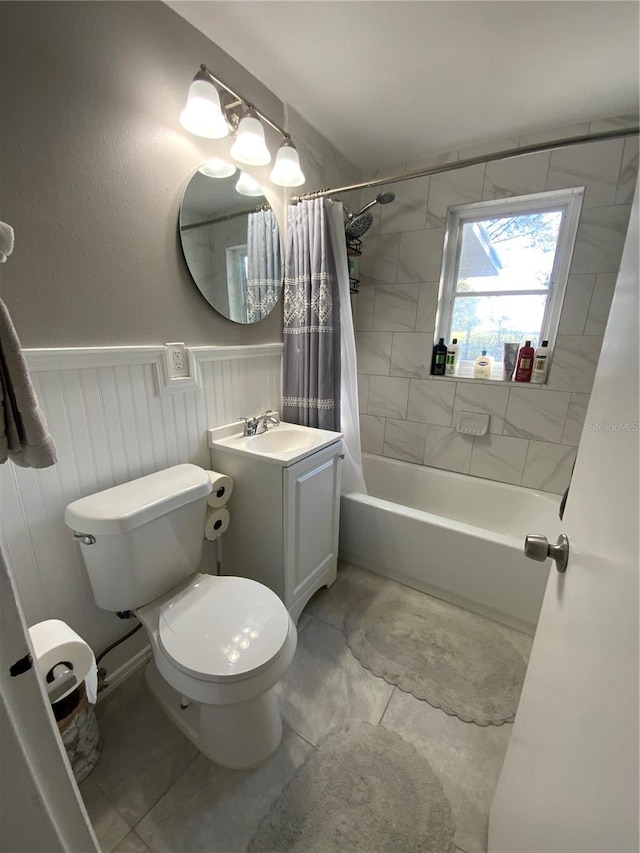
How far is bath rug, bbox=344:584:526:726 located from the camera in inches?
49.8

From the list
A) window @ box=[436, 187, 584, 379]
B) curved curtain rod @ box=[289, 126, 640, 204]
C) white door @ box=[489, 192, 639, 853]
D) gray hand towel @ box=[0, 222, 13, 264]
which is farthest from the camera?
window @ box=[436, 187, 584, 379]

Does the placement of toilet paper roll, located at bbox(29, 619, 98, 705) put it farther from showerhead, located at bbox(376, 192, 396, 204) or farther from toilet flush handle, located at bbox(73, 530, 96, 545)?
showerhead, located at bbox(376, 192, 396, 204)

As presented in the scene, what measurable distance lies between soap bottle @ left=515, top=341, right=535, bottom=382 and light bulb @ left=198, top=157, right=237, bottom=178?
1775 mm

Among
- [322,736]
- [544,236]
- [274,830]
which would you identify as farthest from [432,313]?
[274,830]

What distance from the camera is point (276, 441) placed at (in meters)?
1.68

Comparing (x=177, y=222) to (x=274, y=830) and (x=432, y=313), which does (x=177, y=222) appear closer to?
(x=432, y=313)

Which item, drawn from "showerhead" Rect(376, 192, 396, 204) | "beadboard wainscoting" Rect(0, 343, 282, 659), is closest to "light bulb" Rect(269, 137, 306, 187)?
"showerhead" Rect(376, 192, 396, 204)

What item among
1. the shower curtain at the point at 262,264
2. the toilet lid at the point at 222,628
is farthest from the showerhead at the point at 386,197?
the toilet lid at the point at 222,628

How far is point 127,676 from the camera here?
1337 mm

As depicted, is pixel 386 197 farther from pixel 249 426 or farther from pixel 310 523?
pixel 310 523

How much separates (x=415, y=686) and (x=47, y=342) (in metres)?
1.74

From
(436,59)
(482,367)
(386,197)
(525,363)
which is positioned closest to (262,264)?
(386,197)

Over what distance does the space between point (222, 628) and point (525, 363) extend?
204 cm

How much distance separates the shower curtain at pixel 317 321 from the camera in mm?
1660
